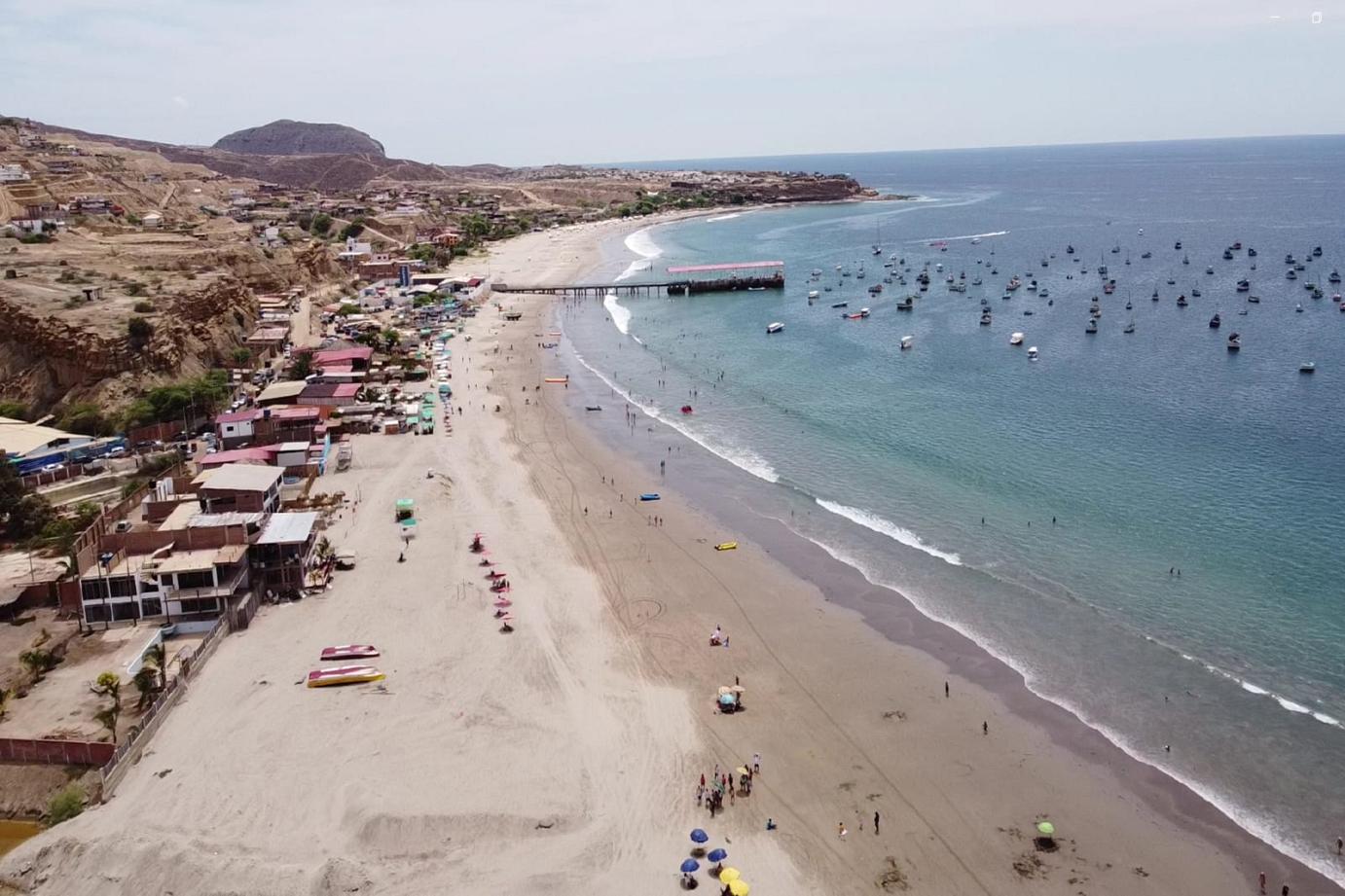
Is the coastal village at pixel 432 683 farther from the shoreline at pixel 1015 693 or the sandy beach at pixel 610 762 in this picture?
the shoreline at pixel 1015 693

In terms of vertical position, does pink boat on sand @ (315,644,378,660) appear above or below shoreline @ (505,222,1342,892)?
above

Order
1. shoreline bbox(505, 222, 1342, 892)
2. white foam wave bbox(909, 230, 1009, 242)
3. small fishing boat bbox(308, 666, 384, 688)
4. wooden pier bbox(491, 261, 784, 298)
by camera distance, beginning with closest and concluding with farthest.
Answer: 1. shoreline bbox(505, 222, 1342, 892)
2. small fishing boat bbox(308, 666, 384, 688)
3. wooden pier bbox(491, 261, 784, 298)
4. white foam wave bbox(909, 230, 1009, 242)

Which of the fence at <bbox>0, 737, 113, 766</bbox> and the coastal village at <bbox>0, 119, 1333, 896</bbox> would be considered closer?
the coastal village at <bbox>0, 119, 1333, 896</bbox>

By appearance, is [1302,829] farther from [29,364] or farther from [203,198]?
[203,198]

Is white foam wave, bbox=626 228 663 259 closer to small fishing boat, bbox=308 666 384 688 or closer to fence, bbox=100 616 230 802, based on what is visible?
fence, bbox=100 616 230 802

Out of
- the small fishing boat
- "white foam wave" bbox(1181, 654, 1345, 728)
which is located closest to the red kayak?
the small fishing boat

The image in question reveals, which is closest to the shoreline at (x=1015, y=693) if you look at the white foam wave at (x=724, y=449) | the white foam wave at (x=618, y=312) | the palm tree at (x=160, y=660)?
the white foam wave at (x=724, y=449)

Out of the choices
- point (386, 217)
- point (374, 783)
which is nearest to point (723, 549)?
point (374, 783)

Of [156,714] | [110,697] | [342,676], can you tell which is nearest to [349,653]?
[342,676]

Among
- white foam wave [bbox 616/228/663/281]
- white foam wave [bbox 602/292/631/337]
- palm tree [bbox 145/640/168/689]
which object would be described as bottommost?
palm tree [bbox 145/640/168/689]
